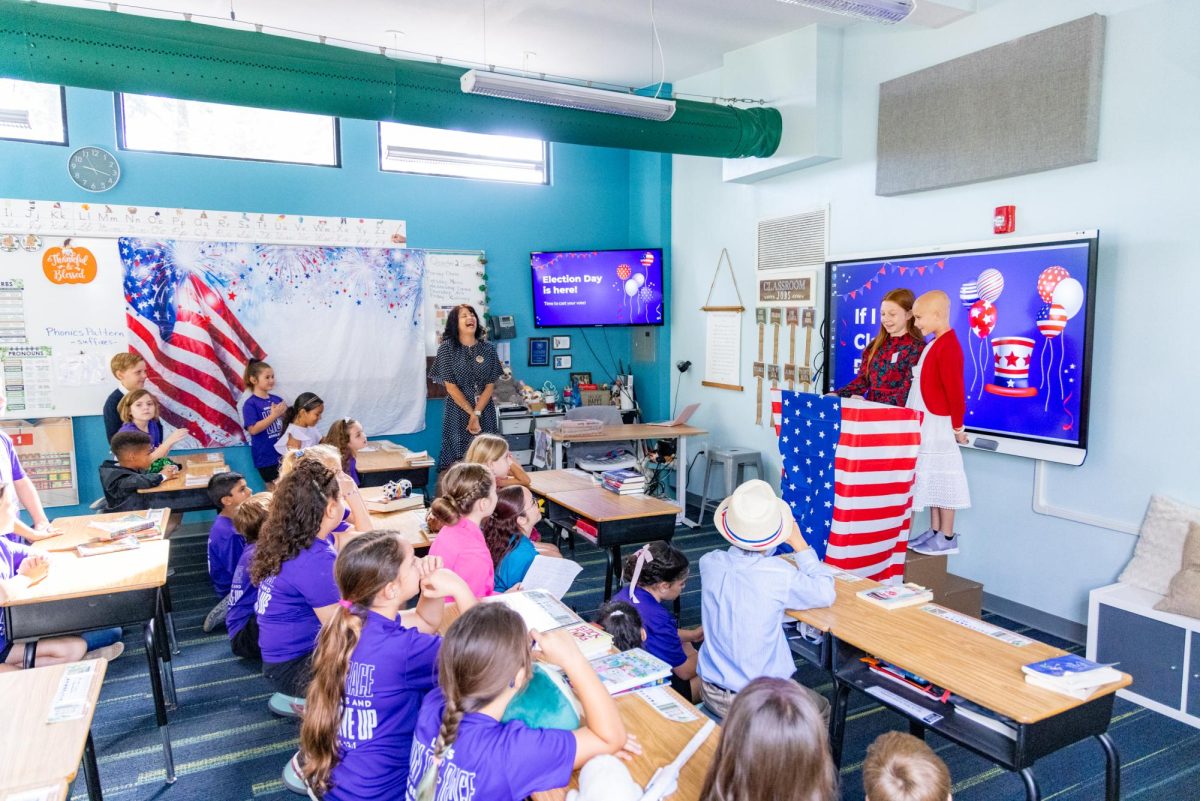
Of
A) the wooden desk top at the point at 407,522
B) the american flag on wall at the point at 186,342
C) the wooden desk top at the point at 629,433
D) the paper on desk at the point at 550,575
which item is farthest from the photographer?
the wooden desk top at the point at 629,433

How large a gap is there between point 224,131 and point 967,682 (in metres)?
6.33

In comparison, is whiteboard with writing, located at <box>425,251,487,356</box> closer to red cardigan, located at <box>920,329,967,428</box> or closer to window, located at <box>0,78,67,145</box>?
window, located at <box>0,78,67,145</box>

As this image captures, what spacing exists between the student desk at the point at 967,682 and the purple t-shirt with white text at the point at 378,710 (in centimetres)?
128

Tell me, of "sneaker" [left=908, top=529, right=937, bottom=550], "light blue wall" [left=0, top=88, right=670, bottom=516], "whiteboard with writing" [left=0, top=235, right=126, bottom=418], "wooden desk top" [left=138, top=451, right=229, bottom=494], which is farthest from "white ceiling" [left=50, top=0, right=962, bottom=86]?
"sneaker" [left=908, top=529, right=937, bottom=550]

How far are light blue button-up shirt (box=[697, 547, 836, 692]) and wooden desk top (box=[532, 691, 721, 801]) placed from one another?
0.48 m

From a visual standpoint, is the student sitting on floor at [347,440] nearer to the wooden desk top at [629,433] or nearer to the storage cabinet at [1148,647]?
the wooden desk top at [629,433]

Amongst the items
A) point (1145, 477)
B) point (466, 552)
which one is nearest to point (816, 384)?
point (1145, 477)

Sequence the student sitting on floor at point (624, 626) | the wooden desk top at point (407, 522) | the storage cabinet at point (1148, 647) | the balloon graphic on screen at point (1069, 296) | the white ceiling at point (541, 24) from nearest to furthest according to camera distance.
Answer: the student sitting on floor at point (624, 626) → the storage cabinet at point (1148, 647) → the wooden desk top at point (407, 522) → the balloon graphic on screen at point (1069, 296) → the white ceiling at point (541, 24)

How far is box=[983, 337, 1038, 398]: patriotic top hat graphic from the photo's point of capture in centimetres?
400

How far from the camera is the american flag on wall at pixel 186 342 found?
5781mm

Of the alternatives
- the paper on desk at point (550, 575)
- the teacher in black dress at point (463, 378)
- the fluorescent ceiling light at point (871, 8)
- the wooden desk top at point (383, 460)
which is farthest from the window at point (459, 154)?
the paper on desk at point (550, 575)

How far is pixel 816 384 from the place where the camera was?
555 cm

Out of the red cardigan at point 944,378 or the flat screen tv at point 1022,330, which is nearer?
the flat screen tv at point 1022,330

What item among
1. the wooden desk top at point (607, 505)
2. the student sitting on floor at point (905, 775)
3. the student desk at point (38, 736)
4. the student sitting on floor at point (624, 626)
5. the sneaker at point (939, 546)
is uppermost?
the student sitting on floor at point (905, 775)
